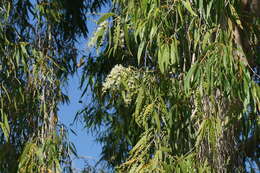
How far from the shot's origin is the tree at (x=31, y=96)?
380 cm

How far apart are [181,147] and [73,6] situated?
1760 mm

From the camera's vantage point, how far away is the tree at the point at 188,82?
3.21m

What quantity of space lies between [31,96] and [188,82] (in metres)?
1.14

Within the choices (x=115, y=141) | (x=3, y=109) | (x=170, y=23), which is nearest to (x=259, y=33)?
(x=170, y=23)

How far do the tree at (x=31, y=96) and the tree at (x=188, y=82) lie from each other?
341mm

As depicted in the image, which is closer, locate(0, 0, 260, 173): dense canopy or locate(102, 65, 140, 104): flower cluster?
locate(0, 0, 260, 173): dense canopy

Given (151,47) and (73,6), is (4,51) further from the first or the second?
(73,6)

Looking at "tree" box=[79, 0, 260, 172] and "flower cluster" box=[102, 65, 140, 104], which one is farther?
"flower cluster" box=[102, 65, 140, 104]

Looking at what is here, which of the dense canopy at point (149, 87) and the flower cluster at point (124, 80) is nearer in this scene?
the dense canopy at point (149, 87)

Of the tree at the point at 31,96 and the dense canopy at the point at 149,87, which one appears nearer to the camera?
the dense canopy at the point at 149,87

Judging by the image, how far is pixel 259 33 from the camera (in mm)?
3797

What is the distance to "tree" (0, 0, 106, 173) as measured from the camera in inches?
150

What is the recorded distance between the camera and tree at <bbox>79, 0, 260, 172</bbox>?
3.21 meters

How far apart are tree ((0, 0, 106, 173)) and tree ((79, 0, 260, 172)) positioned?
34 centimetres
